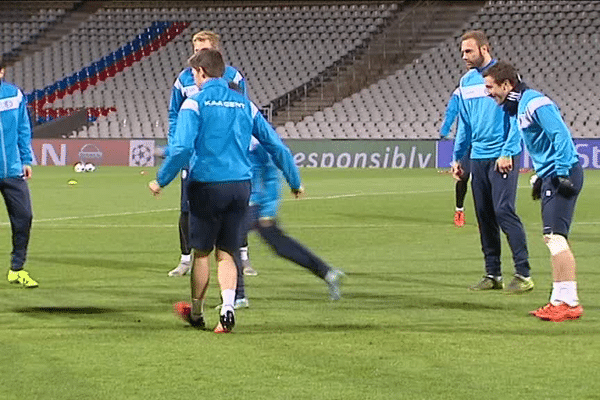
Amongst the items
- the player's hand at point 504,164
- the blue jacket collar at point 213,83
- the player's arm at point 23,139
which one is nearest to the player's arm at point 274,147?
the blue jacket collar at point 213,83

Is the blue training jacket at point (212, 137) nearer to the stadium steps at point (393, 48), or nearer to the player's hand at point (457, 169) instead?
the player's hand at point (457, 169)

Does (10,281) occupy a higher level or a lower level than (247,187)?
lower

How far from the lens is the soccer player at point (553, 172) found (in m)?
8.85

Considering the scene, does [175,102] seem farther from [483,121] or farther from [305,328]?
[305,328]

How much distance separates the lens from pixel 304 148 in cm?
4012

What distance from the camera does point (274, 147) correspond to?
28.6 feet

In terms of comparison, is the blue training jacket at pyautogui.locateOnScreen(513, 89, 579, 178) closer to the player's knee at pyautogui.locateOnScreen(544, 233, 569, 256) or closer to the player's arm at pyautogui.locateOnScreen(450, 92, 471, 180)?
the player's knee at pyautogui.locateOnScreen(544, 233, 569, 256)

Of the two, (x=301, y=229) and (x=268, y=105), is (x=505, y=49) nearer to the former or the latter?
(x=268, y=105)

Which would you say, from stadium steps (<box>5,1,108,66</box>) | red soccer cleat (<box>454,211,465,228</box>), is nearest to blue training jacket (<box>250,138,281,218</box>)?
red soccer cleat (<box>454,211,465,228</box>)

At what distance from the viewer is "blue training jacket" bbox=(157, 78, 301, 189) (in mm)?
8094

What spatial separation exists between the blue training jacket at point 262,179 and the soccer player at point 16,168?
8.30 ft

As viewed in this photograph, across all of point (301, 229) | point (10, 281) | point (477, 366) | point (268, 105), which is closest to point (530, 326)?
point (477, 366)

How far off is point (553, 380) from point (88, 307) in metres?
4.09

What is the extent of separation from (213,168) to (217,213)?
303mm
